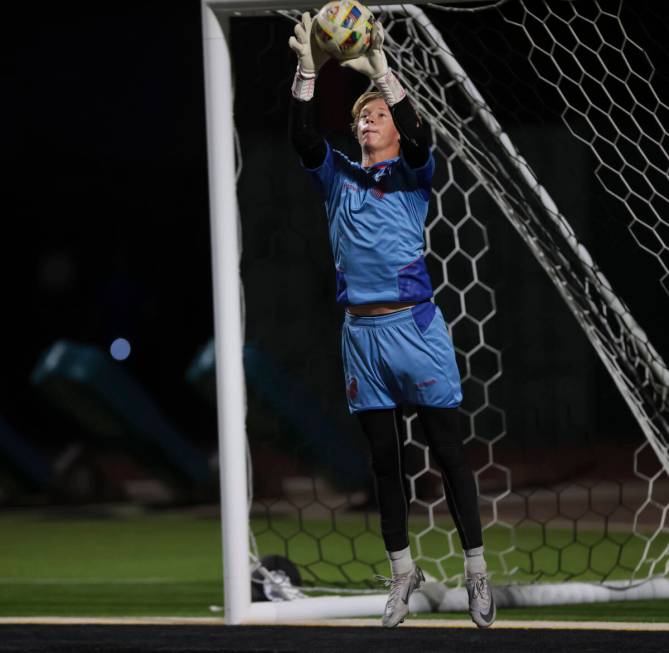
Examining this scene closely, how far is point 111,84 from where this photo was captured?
8.62 m

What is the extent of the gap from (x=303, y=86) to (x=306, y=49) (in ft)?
Answer: 0.22

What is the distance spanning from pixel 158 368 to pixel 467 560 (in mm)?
6372

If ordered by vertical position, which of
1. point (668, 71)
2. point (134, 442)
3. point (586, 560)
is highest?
point (668, 71)

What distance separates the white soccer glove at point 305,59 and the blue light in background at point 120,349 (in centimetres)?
621

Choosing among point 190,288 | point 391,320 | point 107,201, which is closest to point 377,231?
point 391,320

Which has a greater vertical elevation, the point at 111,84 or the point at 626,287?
the point at 111,84

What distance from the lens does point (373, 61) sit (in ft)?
7.02

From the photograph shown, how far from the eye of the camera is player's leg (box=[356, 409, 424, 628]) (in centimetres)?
222

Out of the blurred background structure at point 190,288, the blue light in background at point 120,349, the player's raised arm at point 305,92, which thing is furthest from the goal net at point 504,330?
the player's raised arm at point 305,92

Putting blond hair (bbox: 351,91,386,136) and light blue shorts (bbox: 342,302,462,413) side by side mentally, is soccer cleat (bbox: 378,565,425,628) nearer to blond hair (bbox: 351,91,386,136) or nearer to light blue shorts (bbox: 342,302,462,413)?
light blue shorts (bbox: 342,302,462,413)

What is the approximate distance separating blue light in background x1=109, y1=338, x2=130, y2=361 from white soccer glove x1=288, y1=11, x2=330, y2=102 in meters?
6.21

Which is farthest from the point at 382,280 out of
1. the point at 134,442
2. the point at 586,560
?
the point at 134,442

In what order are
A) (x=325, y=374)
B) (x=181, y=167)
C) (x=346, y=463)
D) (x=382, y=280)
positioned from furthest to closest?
(x=181, y=167), (x=325, y=374), (x=346, y=463), (x=382, y=280)

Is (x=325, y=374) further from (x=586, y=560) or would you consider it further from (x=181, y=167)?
(x=586, y=560)
